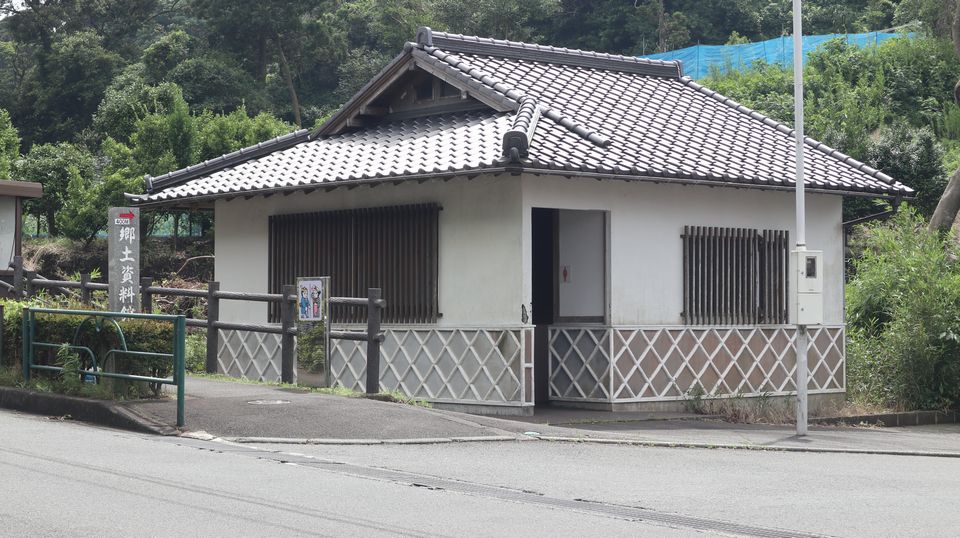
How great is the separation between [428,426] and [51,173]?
28.8 meters

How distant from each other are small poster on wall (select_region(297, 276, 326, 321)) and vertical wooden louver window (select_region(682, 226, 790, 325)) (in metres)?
5.71

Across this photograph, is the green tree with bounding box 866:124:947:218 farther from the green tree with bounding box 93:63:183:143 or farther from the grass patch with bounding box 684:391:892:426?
the green tree with bounding box 93:63:183:143

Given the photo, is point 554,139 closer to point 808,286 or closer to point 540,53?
point 808,286

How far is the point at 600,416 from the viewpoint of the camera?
17047mm

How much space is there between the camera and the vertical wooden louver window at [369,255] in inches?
717

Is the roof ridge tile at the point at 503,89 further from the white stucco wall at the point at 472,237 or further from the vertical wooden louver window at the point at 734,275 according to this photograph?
the vertical wooden louver window at the point at 734,275

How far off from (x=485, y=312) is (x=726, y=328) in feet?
13.7

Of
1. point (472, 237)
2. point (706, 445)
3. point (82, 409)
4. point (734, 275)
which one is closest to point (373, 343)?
point (472, 237)

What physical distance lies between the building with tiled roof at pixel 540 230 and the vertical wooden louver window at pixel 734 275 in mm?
31

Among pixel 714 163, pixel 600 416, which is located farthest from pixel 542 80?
pixel 600 416

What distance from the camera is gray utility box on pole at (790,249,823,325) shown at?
602 inches

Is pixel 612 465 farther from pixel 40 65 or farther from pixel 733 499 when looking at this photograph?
pixel 40 65

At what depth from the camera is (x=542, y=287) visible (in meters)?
19.4

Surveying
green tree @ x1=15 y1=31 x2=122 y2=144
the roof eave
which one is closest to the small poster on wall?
the roof eave
